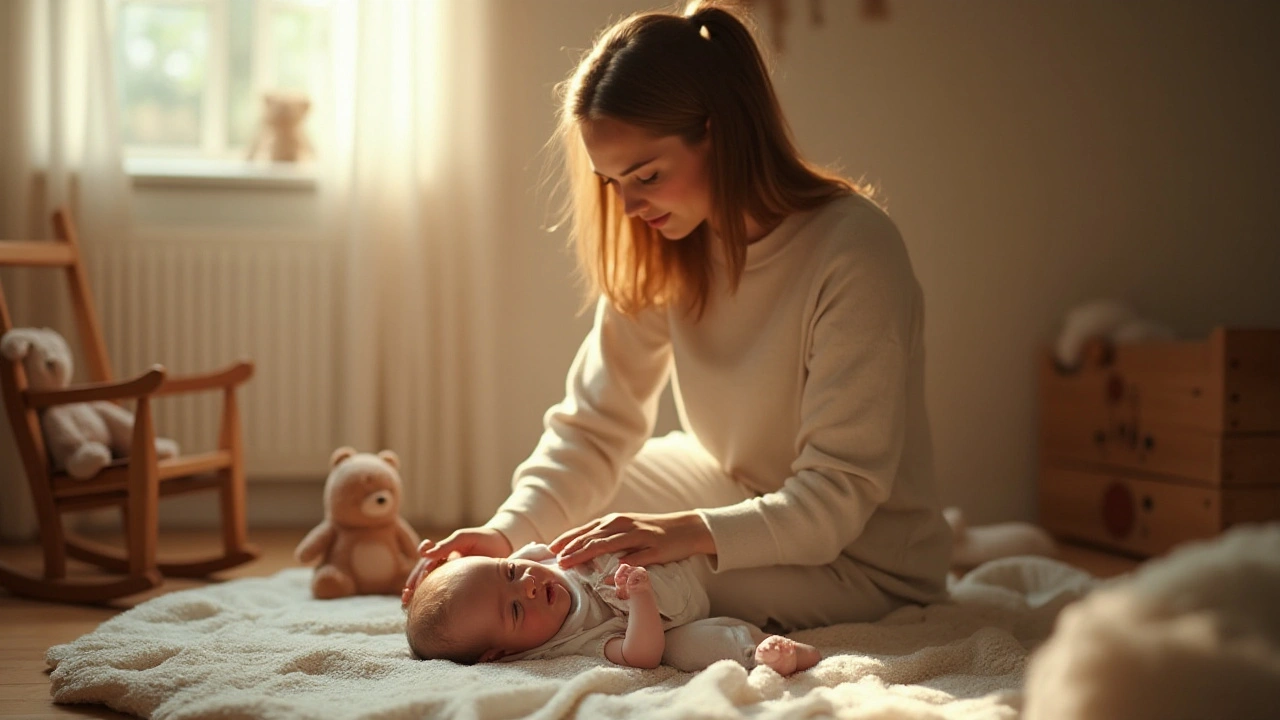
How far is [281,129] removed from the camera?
3021 millimetres

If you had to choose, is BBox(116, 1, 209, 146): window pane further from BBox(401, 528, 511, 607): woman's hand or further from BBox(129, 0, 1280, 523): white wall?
BBox(401, 528, 511, 607): woman's hand

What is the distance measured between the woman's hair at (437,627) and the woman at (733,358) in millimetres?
97

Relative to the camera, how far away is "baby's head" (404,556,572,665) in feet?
4.53

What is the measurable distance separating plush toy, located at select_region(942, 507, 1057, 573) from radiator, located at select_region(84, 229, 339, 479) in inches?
61.4

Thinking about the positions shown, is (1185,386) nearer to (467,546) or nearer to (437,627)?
(467,546)

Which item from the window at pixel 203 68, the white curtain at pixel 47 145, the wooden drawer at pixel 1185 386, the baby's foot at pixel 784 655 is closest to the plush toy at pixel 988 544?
the wooden drawer at pixel 1185 386

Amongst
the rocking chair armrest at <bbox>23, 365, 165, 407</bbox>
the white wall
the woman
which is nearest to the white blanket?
the woman

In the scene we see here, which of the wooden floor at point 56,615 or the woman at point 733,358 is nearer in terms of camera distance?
the wooden floor at point 56,615

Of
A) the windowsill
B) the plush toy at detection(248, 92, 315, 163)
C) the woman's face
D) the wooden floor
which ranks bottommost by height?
the wooden floor

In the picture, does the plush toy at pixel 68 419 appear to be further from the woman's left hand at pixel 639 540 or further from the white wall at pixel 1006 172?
the woman's left hand at pixel 639 540

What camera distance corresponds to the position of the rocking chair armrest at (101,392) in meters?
2.10

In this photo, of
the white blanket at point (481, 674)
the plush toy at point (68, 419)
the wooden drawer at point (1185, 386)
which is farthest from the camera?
the wooden drawer at point (1185, 386)

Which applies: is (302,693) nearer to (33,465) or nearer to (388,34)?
(33,465)

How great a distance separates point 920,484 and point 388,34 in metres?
1.86
